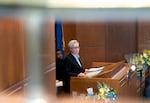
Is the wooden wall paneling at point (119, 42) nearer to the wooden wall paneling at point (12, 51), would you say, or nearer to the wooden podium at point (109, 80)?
the wooden podium at point (109, 80)

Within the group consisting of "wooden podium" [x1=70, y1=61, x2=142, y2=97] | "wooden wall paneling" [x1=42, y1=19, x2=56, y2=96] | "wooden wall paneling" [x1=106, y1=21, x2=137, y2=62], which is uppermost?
"wooden wall paneling" [x1=42, y1=19, x2=56, y2=96]

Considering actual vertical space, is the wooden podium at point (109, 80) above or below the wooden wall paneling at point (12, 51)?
below

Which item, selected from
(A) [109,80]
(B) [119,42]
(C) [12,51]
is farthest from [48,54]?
(B) [119,42]

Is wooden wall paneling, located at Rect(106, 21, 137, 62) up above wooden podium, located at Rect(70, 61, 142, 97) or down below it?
above

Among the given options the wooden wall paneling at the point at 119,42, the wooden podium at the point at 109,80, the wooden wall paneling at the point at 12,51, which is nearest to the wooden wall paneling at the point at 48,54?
the wooden wall paneling at the point at 12,51

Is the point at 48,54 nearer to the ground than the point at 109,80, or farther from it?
farther from it

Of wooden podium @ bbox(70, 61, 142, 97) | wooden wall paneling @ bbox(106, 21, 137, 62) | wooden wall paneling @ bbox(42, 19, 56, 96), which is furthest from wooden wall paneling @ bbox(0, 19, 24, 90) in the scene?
wooden wall paneling @ bbox(106, 21, 137, 62)

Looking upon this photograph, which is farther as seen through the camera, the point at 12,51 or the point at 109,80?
the point at 109,80

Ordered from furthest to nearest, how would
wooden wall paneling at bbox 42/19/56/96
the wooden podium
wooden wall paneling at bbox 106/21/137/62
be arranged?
wooden wall paneling at bbox 106/21/137/62 < the wooden podium < wooden wall paneling at bbox 42/19/56/96

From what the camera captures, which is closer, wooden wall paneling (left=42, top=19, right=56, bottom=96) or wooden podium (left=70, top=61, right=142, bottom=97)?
wooden wall paneling (left=42, top=19, right=56, bottom=96)

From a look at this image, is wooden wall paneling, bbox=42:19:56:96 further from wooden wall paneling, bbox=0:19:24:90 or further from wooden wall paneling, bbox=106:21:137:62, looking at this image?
wooden wall paneling, bbox=106:21:137:62

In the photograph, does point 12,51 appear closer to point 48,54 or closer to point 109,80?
point 48,54

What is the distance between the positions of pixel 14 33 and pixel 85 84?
182 cm

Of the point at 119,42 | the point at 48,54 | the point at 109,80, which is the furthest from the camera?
the point at 119,42
